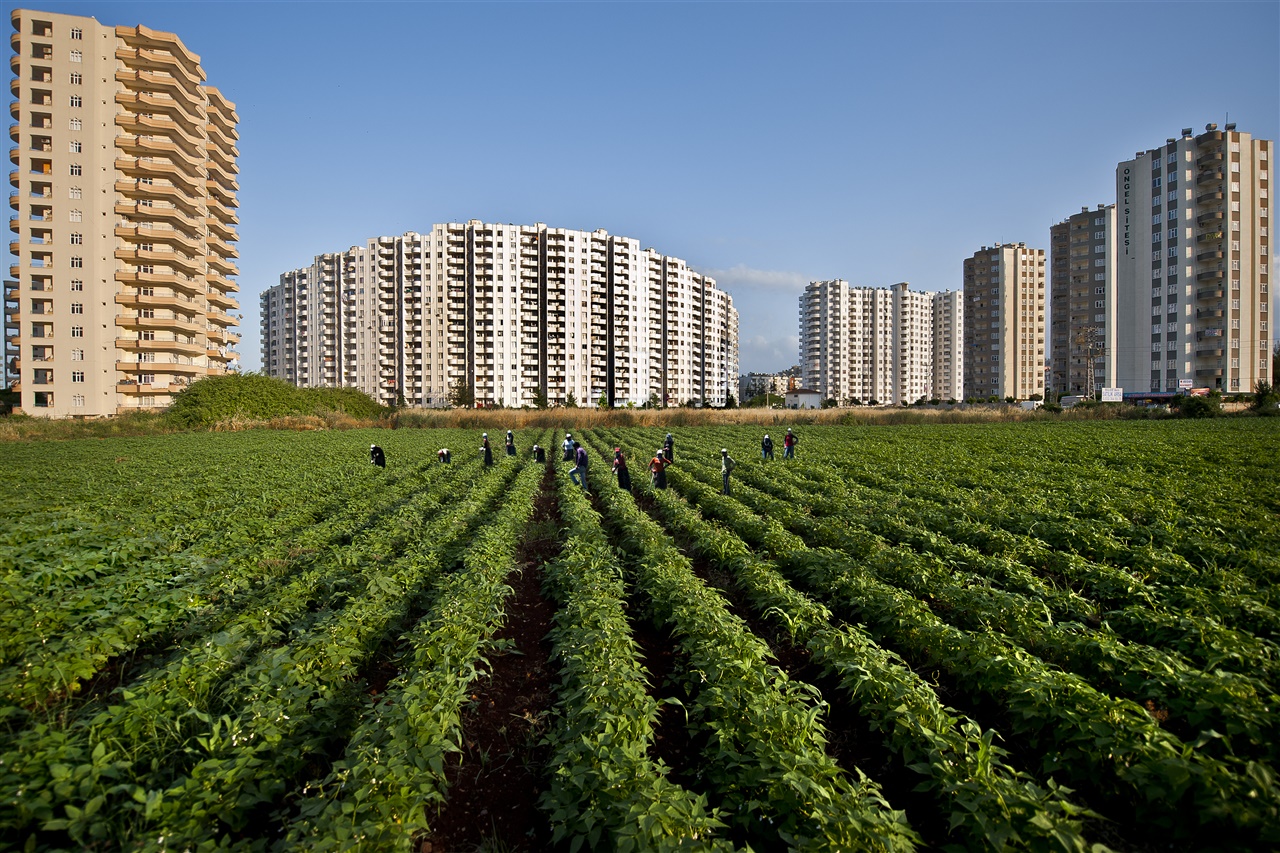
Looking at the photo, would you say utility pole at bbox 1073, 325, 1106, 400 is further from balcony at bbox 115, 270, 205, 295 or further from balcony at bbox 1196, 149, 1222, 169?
balcony at bbox 115, 270, 205, 295

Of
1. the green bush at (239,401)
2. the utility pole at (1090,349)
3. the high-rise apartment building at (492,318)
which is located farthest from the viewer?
the high-rise apartment building at (492,318)

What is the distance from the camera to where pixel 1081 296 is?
329ft

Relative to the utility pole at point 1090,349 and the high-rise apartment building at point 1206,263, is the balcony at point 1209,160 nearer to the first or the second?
the high-rise apartment building at point 1206,263

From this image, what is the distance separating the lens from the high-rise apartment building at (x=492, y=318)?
118375 mm

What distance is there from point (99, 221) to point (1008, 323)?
493 feet

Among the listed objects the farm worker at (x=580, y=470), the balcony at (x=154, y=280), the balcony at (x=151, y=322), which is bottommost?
the farm worker at (x=580, y=470)

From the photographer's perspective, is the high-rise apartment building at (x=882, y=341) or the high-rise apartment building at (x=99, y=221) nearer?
the high-rise apartment building at (x=99, y=221)

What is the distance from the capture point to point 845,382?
17438cm

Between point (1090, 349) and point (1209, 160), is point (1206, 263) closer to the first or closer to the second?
point (1209, 160)

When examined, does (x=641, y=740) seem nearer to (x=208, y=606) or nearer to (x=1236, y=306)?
(x=208, y=606)

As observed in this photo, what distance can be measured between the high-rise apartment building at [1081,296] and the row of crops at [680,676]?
337 feet

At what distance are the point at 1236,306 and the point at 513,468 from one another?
95892 millimetres

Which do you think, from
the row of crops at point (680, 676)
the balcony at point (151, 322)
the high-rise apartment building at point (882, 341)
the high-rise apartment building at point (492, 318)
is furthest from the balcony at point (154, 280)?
the high-rise apartment building at point (882, 341)

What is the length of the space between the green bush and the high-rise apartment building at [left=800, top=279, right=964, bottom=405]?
14505 cm
